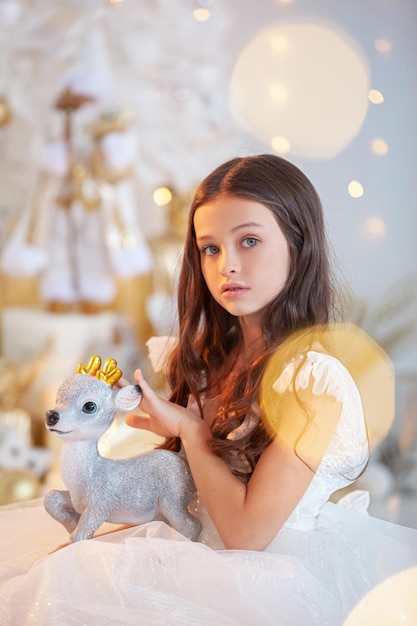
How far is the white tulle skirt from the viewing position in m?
0.78

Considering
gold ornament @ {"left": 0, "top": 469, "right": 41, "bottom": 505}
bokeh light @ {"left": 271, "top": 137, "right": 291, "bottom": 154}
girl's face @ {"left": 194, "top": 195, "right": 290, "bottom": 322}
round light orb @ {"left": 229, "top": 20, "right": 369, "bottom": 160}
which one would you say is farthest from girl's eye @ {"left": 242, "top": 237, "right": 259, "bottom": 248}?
gold ornament @ {"left": 0, "top": 469, "right": 41, "bottom": 505}

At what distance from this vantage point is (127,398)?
3.01 feet

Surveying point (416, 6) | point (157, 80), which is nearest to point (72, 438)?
point (416, 6)

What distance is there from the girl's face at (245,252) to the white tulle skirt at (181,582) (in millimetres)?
308

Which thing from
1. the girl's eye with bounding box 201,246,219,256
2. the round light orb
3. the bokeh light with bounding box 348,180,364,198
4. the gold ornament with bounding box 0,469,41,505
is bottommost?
the gold ornament with bounding box 0,469,41,505

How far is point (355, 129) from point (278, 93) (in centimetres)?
91

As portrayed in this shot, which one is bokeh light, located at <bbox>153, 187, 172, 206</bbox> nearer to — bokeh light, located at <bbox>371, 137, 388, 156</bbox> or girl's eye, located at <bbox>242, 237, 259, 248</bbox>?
bokeh light, located at <bbox>371, 137, 388, 156</bbox>

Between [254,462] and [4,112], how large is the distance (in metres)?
2.41

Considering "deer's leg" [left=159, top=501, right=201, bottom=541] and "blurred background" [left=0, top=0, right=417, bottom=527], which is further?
"blurred background" [left=0, top=0, right=417, bottom=527]

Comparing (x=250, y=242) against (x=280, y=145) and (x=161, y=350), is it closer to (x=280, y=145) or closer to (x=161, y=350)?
(x=161, y=350)

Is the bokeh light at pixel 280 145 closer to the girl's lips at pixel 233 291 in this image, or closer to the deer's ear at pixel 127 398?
the girl's lips at pixel 233 291

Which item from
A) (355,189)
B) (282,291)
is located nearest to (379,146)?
(355,189)

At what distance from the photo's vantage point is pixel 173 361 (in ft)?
3.67

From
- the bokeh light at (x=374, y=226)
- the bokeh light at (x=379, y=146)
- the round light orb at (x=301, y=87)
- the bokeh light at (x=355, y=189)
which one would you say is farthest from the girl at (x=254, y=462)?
the round light orb at (x=301, y=87)
